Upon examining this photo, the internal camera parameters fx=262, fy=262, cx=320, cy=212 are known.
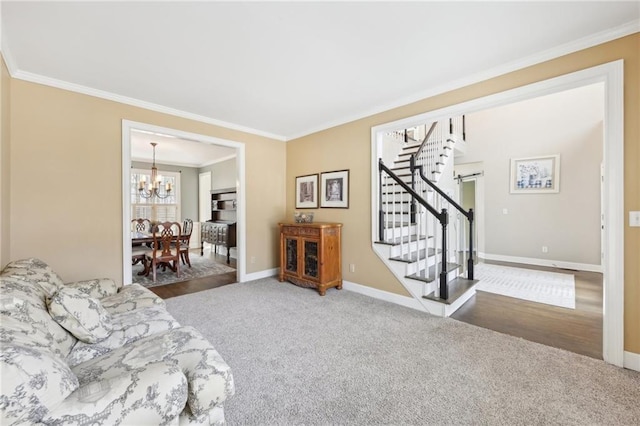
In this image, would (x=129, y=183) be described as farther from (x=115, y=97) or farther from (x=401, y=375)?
(x=401, y=375)

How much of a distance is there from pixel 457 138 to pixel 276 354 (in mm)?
5780

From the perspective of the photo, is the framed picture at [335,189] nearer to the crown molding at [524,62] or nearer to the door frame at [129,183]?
the crown molding at [524,62]

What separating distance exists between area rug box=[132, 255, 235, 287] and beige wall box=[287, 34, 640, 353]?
1866 mm

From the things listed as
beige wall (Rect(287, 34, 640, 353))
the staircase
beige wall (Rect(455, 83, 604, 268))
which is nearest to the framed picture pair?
beige wall (Rect(287, 34, 640, 353))

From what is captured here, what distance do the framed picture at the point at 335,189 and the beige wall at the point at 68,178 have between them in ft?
8.03

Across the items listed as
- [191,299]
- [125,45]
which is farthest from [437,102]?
[191,299]

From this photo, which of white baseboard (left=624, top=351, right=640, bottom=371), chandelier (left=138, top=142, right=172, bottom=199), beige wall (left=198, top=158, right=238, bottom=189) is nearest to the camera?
white baseboard (left=624, top=351, right=640, bottom=371)

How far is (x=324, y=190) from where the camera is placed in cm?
428

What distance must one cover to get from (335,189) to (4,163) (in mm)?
3580

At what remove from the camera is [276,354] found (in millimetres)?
2154

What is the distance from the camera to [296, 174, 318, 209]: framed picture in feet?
14.5

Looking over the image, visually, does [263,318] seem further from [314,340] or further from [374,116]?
[374,116]

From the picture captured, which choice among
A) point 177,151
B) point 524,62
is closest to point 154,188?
point 177,151

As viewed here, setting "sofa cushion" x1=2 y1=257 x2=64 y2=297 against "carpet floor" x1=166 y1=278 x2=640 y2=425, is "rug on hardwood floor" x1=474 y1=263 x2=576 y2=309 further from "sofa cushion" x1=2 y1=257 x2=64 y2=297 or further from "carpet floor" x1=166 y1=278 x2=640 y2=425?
"sofa cushion" x1=2 y1=257 x2=64 y2=297
